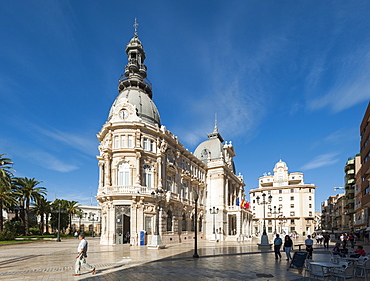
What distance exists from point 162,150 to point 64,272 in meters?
26.7

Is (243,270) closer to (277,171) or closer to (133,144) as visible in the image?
(133,144)

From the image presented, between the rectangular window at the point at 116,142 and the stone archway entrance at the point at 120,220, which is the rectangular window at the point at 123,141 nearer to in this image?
the rectangular window at the point at 116,142

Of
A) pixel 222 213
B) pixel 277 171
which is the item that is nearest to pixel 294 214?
pixel 277 171

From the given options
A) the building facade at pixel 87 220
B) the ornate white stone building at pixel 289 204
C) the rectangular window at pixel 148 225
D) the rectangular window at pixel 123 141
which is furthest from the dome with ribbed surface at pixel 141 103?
the ornate white stone building at pixel 289 204

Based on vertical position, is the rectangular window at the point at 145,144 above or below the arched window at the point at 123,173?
above

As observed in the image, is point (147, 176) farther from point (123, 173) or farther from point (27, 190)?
point (27, 190)

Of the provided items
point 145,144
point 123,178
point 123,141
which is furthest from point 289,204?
point 123,141

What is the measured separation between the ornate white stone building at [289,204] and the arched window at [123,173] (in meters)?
70.2

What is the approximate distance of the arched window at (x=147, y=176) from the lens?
3843 cm

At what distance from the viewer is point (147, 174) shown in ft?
128

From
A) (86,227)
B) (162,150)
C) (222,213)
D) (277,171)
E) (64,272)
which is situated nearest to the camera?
(64,272)

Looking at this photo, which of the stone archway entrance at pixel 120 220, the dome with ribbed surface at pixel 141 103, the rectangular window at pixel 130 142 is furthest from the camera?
the dome with ribbed surface at pixel 141 103

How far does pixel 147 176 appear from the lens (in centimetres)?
3881

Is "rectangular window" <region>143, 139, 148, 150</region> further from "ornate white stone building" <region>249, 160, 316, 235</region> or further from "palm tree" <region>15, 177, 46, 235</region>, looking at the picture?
"ornate white stone building" <region>249, 160, 316, 235</region>
